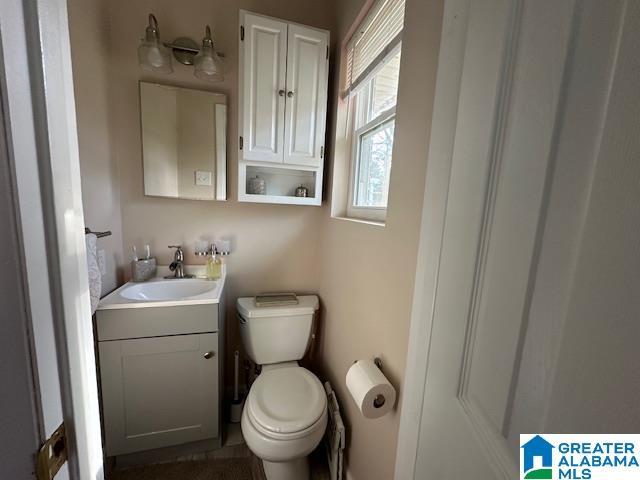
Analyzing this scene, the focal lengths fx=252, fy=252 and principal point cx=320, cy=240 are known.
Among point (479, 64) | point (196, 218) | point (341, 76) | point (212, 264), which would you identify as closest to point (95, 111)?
point (196, 218)

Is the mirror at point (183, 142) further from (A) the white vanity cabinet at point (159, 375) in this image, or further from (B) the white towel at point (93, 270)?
(A) the white vanity cabinet at point (159, 375)

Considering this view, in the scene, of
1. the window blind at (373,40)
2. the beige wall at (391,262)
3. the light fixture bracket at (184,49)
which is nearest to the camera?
the beige wall at (391,262)

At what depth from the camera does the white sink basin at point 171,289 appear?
1.41m

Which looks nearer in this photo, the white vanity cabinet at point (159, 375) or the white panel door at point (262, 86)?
the white vanity cabinet at point (159, 375)

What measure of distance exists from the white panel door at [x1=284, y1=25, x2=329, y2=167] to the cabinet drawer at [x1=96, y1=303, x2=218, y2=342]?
934mm

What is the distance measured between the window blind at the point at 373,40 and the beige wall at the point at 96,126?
122 cm

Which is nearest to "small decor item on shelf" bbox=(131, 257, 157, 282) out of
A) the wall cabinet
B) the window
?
the wall cabinet

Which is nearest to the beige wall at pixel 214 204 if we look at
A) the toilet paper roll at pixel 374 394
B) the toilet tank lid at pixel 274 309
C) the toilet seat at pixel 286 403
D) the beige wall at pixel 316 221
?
the beige wall at pixel 316 221

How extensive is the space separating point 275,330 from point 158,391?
0.62 m

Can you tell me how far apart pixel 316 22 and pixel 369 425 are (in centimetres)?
219

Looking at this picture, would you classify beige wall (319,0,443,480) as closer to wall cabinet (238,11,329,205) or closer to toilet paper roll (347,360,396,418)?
toilet paper roll (347,360,396,418)

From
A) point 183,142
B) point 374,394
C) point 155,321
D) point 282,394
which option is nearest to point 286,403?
point 282,394

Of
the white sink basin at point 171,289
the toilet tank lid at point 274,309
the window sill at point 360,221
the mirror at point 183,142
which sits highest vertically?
the mirror at point 183,142

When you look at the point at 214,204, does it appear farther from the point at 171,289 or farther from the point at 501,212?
the point at 501,212
